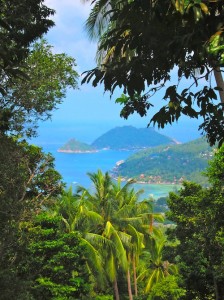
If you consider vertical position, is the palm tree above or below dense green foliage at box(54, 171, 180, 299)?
below

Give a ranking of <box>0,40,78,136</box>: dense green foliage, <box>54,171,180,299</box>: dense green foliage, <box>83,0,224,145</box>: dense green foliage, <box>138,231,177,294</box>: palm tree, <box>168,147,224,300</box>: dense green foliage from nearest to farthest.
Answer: <box>83,0,224,145</box>: dense green foliage → <box>0,40,78,136</box>: dense green foliage → <box>168,147,224,300</box>: dense green foliage → <box>54,171,180,299</box>: dense green foliage → <box>138,231,177,294</box>: palm tree

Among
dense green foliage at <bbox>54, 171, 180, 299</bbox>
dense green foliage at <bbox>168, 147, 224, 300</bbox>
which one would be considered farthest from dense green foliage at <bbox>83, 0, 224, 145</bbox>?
dense green foliage at <bbox>54, 171, 180, 299</bbox>

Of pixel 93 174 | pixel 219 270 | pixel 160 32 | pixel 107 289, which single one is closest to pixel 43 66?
pixel 160 32

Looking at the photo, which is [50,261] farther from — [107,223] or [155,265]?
[155,265]

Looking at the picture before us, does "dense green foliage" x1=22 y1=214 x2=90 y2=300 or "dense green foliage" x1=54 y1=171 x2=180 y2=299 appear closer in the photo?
"dense green foliage" x1=22 y1=214 x2=90 y2=300

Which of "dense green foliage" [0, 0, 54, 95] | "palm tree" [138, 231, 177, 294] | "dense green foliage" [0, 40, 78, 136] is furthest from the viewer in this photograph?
"palm tree" [138, 231, 177, 294]

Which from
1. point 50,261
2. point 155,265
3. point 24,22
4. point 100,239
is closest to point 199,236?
point 50,261

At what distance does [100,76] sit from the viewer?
362 cm

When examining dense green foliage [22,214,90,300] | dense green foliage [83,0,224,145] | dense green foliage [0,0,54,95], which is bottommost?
dense green foliage [22,214,90,300]

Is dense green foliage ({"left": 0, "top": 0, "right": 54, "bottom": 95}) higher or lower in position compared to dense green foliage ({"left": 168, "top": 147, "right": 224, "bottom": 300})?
higher

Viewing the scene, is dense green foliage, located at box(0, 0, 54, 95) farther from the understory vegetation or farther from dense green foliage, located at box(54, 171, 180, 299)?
dense green foliage, located at box(54, 171, 180, 299)

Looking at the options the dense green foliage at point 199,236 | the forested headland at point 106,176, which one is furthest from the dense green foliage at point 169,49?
the dense green foliage at point 199,236

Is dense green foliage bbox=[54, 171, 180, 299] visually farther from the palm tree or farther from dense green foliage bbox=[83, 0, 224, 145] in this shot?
dense green foliage bbox=[83, 0, 224, 145]

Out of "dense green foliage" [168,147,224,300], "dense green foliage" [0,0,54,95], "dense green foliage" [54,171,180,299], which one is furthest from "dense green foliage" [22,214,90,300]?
"dense green foliage" [0,0,54,95]
